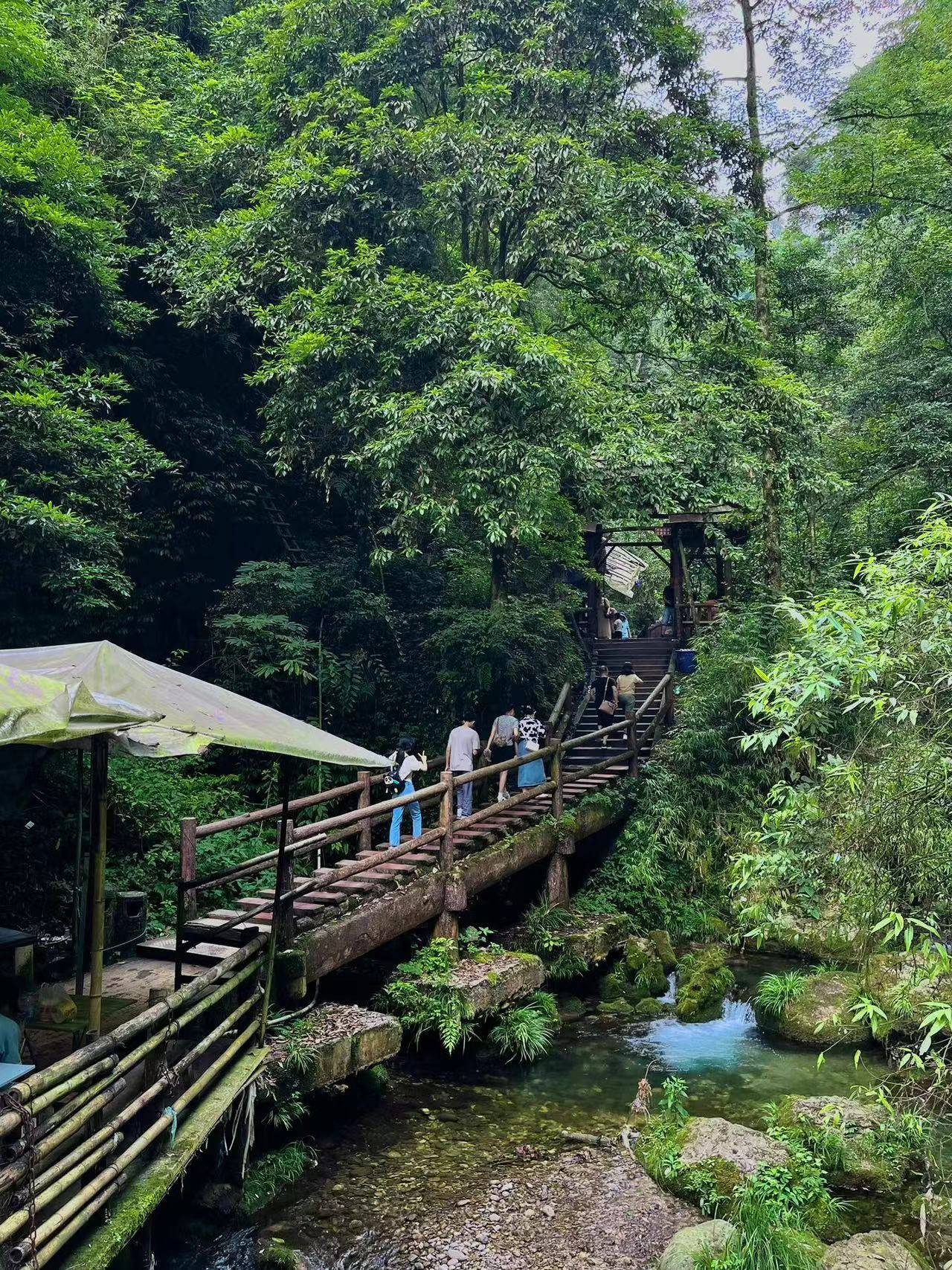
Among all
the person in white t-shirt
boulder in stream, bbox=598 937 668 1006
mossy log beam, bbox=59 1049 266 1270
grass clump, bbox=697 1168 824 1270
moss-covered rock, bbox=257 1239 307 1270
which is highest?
the person in white t-shirt

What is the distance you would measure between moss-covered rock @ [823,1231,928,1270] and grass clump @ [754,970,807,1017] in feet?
13.7

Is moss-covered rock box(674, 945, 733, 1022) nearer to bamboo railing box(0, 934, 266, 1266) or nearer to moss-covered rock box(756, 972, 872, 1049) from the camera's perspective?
moss-covered rock box(756, 972, 872, 1049)

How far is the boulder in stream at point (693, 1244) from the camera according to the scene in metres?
5.43

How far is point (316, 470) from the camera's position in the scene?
13.9 m

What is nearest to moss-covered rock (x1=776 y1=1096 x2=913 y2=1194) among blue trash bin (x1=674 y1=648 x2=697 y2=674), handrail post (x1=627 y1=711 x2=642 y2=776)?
handrail post (x1=627 y1=711 x2=642 y2=776)

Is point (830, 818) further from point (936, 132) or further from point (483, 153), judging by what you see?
point (936, 132)

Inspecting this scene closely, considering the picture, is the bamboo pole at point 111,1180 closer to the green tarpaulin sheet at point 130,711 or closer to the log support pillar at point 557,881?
the green tarpaulin sheet at point 130,711

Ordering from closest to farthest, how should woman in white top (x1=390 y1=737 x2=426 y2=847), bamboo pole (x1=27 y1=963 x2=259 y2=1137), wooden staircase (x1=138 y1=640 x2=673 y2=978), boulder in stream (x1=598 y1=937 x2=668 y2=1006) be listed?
bamboo pole (x1=27 y1=963 x2=259 y2=1137) < wooden staircase (x1=138 y1=640 x2=673 y2=978) < woman in white top (x1=390 y1=737 x2=426 y2=847) < boulder in stream (x1=598 y1=937 x2=668 y2=1006)

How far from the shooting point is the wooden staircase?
7.02 m

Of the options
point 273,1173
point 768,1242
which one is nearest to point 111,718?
point 273,1173

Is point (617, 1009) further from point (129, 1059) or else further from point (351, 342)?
point (351, 342)

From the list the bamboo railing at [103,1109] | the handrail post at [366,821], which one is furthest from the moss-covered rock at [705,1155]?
the handrail post at [366,821]

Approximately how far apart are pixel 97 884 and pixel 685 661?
1508 centimetres

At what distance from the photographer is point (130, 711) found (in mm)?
4613
